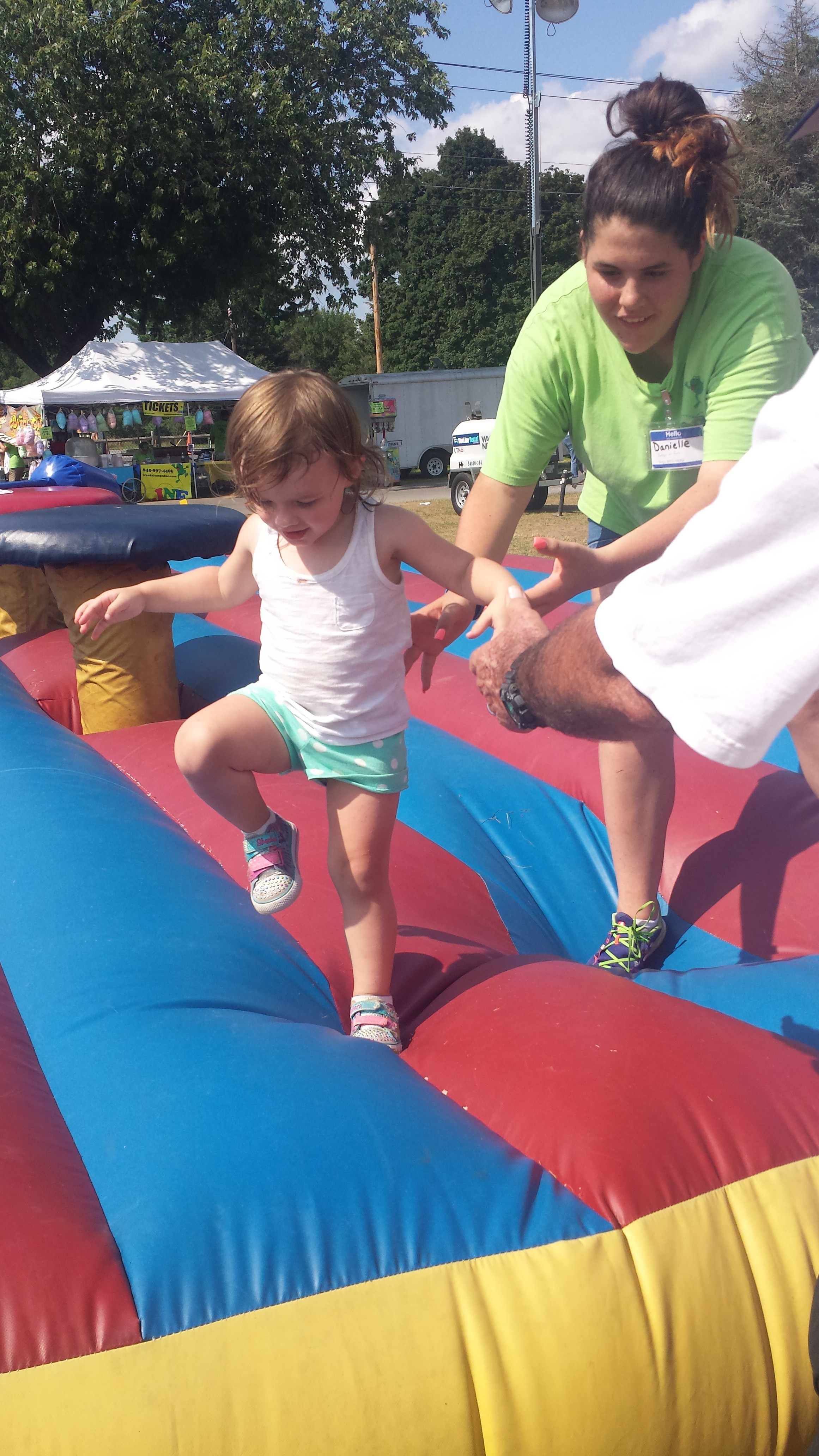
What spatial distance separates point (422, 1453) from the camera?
3.53 ft

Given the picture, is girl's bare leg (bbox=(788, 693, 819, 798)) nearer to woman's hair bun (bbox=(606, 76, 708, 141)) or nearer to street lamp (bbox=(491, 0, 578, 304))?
woman's hair bun (bbox=(606, 76, 708, 141))

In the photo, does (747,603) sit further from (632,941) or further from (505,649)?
(632,941)

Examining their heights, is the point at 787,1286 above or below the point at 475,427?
below

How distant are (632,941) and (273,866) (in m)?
0.70

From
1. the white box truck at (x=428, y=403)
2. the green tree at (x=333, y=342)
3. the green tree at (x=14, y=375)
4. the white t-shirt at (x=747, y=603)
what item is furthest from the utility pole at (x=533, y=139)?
the green tree at (x=14, y=375)

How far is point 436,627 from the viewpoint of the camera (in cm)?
203

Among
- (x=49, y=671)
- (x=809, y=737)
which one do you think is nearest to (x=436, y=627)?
(x=809, y=737)

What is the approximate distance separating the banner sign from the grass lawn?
365 cm

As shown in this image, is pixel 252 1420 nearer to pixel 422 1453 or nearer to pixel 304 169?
pixel 422 1453

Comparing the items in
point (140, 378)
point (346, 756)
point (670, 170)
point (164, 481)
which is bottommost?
point (346, 756)

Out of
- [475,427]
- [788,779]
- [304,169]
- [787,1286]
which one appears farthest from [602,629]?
[304,169]

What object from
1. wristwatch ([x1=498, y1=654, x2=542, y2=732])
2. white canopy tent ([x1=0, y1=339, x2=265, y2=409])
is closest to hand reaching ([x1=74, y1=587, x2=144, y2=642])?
wristwatch ([x1=498, y1=654, x2=542, y2=732])

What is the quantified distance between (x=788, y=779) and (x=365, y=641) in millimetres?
930

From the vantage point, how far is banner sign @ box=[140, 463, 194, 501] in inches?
634
